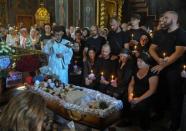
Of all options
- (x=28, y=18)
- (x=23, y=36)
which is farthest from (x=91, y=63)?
(x=28, y=18)

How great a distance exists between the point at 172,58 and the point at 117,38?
5.86ft

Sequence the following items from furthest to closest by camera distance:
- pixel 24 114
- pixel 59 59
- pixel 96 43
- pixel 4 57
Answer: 1. pixel 96 43
2. pixel 59 59
3. pixel 4 57
4. pixel 24 114

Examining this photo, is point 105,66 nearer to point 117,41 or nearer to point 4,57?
point 117,41

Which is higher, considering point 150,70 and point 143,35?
point 143,35

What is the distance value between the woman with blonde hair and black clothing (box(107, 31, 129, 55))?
15.9 feet

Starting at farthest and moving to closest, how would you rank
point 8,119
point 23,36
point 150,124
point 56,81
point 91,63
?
point 23,36, point 91,63, point 56,81, point 150,124, point 8,119

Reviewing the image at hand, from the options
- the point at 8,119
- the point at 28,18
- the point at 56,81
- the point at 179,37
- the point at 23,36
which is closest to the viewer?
the point at 8,119

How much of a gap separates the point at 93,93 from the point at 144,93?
0.89m

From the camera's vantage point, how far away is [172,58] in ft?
16.6

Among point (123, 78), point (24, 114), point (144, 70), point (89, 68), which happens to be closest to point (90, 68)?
→ point (89, 68)

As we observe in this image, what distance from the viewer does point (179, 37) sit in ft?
16.5

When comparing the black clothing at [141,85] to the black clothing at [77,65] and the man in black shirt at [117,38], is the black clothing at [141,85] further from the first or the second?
the black clothing at [77,65]

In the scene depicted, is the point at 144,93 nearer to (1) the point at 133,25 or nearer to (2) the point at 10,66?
(1) the point at 133,25

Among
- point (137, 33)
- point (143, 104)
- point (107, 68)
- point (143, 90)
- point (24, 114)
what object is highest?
point (137, 33)
